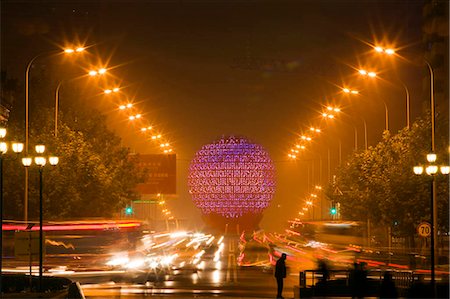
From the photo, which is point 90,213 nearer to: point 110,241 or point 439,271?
point 110,241

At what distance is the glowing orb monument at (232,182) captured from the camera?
187250 millimetres

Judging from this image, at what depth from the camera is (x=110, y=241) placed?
61688 mm

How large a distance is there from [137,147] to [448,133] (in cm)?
6148

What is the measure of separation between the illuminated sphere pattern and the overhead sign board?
84.4m

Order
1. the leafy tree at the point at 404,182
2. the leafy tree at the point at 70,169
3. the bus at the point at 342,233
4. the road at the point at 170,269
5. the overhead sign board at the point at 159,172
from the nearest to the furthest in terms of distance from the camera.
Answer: the road at the point at 170,269 → the leafy tree at the point at 404,182 → the leafy tree at the point at 70,169 → the bus at the point at 342,233 → the overhead sign board at the point at 159,172

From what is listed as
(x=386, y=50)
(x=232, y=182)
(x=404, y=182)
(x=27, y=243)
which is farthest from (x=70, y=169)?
(x=232, y=182)

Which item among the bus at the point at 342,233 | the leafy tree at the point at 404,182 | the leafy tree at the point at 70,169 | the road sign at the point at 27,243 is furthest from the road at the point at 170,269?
the leafy tree at the point at 70,169

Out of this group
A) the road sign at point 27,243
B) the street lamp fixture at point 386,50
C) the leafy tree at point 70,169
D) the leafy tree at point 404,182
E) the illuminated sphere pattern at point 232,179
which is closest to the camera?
the road sign at point 27,243

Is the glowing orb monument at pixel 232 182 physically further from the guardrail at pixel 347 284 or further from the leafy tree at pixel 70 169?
the guardrail at pixel 347 284

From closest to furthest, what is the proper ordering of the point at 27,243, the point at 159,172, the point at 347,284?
the point at 347,284, the point at 27,243, the point at 159,172

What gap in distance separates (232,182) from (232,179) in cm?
57

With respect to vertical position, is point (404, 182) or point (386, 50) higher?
point (386, 50)

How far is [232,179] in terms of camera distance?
616 feet

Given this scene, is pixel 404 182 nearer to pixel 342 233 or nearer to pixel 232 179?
pixel 342 233
